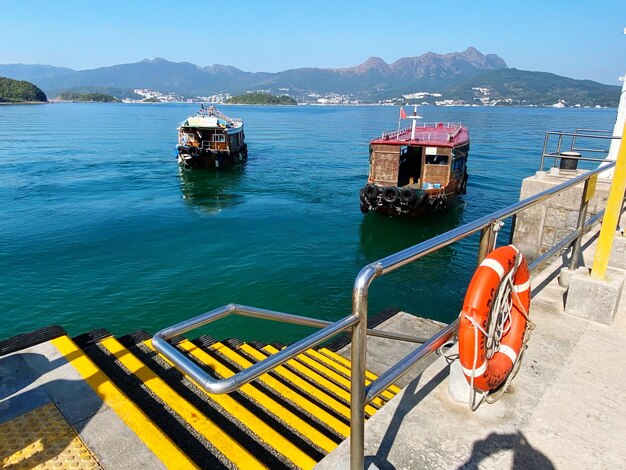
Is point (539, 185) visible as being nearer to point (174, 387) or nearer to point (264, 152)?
point (174, 387)

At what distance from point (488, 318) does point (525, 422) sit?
812 millimetres

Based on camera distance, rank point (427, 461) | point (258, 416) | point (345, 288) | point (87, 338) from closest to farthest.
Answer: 1. point (427, 461)
2. point (258, 416)
3. point (87, 338)
4. point (345, 288)

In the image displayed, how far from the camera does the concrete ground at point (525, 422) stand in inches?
82.4

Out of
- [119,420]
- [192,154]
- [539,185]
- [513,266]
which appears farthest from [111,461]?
[192,154]

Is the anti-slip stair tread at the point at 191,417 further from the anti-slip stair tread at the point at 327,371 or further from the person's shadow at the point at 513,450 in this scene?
the anti-slip stair tread at the point at 327,371

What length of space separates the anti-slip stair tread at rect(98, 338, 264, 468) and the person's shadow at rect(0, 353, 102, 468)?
47cm

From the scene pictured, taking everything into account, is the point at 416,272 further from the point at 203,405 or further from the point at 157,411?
the point at 157,411

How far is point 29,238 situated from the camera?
16203 millimetres

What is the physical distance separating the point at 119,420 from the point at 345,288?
986 centimetres

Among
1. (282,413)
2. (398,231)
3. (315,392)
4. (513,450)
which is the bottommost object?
(398,231)

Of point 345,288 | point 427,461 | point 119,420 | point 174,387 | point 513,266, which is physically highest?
point 513,266

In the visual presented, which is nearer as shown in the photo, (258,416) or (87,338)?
(258,416)

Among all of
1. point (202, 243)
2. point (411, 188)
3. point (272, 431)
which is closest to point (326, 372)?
point (272, 431)

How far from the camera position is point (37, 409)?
10.2ft
